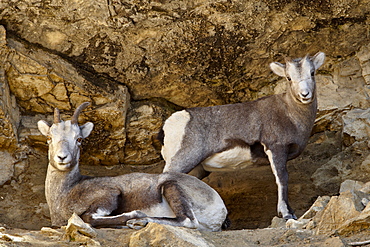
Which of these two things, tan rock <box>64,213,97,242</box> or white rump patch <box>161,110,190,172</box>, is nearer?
tan rock <box>64,213,97,242</box>

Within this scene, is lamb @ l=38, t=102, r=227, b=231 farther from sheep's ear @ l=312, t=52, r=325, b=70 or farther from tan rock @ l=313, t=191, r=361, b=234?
sheep's ear @ l=312, t=52, r=325, b=70

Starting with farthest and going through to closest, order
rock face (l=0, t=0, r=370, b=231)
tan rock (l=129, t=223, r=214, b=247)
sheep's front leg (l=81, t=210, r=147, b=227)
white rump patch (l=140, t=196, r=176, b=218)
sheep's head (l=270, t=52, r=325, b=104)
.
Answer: rock face (l=0, t=0, r=370, b=231), sheep's head (l=270, t=52, r=325, b=104), white rump patch (l=140, t=196, r=176, b=218), sheep's front leg (l=81, t=210, r=147, b=227), tan rock (l=129, t=223, r=214, b=247)

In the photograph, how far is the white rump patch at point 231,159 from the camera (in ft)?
27.7

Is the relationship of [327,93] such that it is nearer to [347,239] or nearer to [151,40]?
[151,40]

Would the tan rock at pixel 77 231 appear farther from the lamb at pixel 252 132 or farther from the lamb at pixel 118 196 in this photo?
the lamb at pixel 252 132

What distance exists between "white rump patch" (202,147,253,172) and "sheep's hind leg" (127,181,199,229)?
58.8 inches

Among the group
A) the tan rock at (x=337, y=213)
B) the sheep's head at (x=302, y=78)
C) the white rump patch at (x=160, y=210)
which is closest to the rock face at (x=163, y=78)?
the sheep's head at (x=302, y=78)

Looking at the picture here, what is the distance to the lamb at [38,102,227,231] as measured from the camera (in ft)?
22.5

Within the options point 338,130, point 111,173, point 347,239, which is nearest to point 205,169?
point 111,173

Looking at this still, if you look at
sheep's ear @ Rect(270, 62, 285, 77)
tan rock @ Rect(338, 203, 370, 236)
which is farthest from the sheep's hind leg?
sheep's ear @ Rect(270, 62, 285, 77)

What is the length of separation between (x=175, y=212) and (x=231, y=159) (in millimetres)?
1963

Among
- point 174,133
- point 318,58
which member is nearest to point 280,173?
point 174,133

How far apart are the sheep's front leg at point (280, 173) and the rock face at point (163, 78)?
92cm

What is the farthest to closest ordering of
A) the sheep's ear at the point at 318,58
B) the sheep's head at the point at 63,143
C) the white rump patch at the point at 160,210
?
the sheep's ear at the point at 318,58 < the sheep's head at the point at 63,143 < the white rump patch at the point at 160,210
